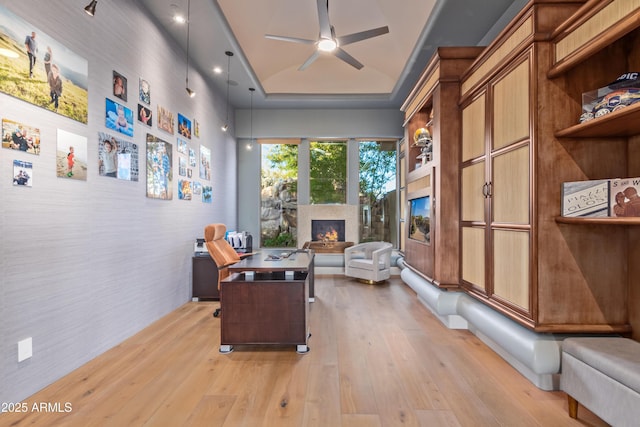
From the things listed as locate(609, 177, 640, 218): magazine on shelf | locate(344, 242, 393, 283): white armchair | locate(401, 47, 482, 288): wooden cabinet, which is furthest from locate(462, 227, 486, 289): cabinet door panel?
locate(344, 242, 393, 283): white armchair

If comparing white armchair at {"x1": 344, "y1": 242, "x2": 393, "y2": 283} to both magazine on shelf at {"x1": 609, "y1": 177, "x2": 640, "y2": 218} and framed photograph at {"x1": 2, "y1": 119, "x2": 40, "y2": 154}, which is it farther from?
framed photograph at {"x1": 2, "y1": 119, "x2": 40, "y2": 154}

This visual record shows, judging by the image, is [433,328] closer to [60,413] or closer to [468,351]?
[468,351]

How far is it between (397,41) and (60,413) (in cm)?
578

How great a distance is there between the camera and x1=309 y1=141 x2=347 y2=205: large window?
730cm

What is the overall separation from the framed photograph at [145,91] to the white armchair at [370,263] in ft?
13.2

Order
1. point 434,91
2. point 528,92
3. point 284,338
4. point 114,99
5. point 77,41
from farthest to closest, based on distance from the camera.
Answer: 1. point 434,91
2. point 114,99
3. point 284,338
4. point 77,41
5. point 528,92

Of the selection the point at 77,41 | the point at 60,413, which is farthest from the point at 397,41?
the point at 60,413

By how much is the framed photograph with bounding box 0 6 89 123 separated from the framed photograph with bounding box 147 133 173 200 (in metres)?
0.98

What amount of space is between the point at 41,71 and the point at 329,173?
18.1ft

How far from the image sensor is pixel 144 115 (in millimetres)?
3508

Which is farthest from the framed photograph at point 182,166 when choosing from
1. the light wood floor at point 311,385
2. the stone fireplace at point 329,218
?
the stone fireplace at point 329,218

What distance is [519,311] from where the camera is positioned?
2346 mm

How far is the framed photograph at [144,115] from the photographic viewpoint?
3.44 meters

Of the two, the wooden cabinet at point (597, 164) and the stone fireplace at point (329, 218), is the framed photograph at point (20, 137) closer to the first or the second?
the wooden cabinet at point (597, 164)
